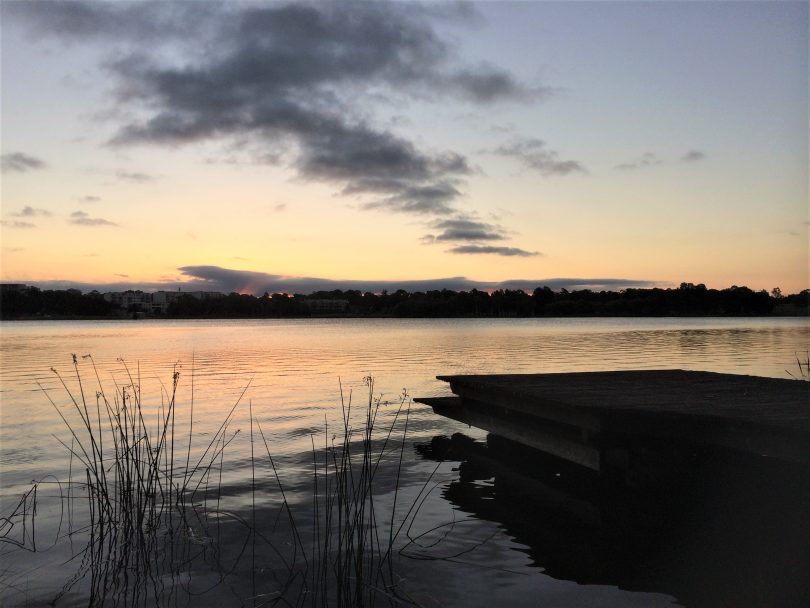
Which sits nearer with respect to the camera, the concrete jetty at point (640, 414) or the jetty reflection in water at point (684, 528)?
the jetty reflection in water at point (684, 528)

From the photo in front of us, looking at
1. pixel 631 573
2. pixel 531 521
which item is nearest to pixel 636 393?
pixel 531 521

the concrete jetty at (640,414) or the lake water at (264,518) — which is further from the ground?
the concrete jetty at (640,414)

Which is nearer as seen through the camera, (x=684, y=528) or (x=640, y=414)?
(x=684, y=528)

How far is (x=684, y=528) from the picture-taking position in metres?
6.29

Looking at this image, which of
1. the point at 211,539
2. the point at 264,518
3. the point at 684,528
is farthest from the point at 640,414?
the point at 211,539

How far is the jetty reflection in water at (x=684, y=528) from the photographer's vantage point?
16.7 ft

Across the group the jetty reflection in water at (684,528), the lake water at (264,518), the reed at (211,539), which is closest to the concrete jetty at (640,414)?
the jetty reflection in water at (684,528)

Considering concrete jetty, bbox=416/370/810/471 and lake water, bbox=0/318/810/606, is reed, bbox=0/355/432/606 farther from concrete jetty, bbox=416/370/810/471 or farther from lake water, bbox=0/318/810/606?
concrete jetty, bbox=416/370/810/471

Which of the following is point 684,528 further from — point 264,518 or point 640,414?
point 264,518

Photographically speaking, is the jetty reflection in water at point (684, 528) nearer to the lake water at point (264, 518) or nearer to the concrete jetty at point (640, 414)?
the lake water at point (264, 518)

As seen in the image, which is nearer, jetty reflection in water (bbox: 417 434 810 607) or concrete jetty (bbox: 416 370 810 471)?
jetty reflection in water (bbox: 417 434 810 607)

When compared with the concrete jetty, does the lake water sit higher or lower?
lower

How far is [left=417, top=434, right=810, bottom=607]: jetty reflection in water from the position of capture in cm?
510

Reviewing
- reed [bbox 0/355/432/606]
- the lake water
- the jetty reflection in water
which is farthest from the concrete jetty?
reed [bbox 0/355/432/606]
